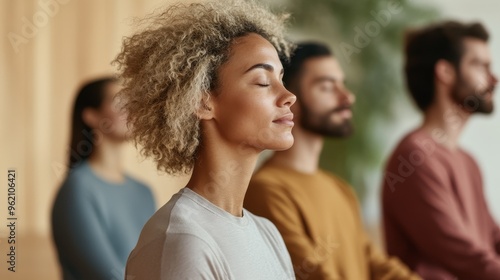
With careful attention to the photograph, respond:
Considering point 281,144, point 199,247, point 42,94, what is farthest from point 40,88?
point 199,247

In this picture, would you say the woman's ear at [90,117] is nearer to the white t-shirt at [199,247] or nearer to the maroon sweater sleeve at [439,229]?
the maroon sweater sleeve at [439,229]

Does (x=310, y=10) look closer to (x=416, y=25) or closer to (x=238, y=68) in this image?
(x=416, y=25)

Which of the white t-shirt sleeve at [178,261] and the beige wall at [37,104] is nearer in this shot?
the white t-shirt sleeve at [178,261]

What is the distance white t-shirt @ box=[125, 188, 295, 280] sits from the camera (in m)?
1.25

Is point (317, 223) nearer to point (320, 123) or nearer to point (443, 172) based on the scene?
point (320, 123)

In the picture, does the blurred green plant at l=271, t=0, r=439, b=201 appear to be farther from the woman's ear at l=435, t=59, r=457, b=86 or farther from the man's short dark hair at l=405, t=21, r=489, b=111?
the woman's ear at l=435, t=59, r=457, b=86

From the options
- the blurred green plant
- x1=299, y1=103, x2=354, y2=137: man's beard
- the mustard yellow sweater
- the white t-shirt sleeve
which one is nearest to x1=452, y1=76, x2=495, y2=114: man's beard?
the blurred green plant

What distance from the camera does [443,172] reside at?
10.3 ft

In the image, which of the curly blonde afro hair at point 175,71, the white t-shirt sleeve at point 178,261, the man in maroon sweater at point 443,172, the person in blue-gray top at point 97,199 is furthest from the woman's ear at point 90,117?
the white t-shirt sleeve at point 178,261

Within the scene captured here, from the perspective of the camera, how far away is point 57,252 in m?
2.72

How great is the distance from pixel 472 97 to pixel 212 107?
225 cm

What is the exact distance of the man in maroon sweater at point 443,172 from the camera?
3.01 m

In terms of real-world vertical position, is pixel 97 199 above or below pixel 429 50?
below

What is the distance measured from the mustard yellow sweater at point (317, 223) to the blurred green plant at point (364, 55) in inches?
24.6
